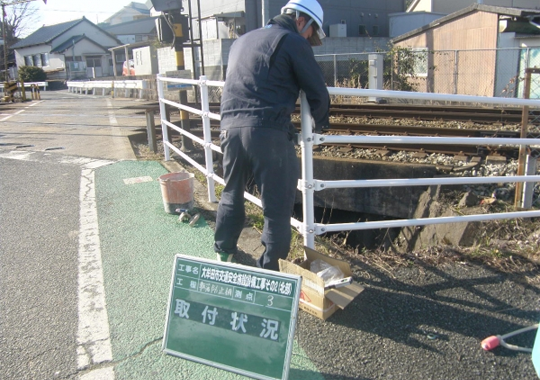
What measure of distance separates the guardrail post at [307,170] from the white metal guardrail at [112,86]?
67.0 feet

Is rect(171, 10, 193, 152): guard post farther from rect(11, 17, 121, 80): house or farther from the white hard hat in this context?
rect(11, 17, 121, 80): house

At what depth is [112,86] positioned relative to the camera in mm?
26328

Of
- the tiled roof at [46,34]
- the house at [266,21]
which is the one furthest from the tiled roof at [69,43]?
the house at [266,21]

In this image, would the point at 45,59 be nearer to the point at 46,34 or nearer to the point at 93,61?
the point at 46,34

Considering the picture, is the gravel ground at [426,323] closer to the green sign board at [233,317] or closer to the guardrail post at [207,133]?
the green sign board at [233,317]

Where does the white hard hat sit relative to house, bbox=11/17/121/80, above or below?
below

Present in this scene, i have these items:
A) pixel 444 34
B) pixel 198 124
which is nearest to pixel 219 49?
pixel 444 34

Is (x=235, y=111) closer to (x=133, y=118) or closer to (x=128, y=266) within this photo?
(x=128, y=266)

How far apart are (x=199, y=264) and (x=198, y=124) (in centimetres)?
1062

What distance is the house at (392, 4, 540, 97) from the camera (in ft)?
57.1

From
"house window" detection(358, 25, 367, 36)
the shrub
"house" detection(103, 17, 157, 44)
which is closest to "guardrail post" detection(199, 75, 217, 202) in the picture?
"house window" detection(358, 25, 367, 36)

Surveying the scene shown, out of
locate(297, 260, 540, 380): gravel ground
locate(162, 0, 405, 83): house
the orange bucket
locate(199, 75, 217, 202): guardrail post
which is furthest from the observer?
locate(162, 0, 405, 83): house

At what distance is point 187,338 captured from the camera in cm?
256

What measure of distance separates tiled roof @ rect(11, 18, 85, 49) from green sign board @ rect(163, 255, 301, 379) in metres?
58.5
